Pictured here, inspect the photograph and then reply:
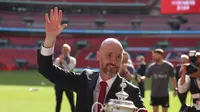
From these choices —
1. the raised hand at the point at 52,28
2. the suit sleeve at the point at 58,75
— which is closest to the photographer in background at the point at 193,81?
the suit sleeve at the point at 58,75

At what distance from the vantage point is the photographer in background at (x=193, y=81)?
543cm

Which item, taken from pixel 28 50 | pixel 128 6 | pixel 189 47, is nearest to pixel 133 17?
pixel 128 6

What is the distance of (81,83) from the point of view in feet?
10.5

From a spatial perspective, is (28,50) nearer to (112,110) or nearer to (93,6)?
(93,6)

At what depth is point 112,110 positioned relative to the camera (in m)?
2.71

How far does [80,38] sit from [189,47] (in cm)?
1042

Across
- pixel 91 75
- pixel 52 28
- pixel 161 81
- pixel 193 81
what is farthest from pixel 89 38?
pixel 52 28

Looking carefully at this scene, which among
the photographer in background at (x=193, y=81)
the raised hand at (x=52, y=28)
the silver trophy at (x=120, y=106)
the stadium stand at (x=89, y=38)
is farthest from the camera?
the stadium stand at (x=89, y=38)

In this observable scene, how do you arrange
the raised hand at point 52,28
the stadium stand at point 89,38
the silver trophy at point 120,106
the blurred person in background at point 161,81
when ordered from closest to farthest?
the silver trophy at point 120,106
the raised hand at point 52,28
the blurred person in background at point 161,81
the stadium stand at point 89,38

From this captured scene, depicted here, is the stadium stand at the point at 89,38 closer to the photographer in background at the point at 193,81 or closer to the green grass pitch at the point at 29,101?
the green grass pitch at the point at 29,101

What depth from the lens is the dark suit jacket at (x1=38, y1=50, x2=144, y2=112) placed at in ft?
10.2

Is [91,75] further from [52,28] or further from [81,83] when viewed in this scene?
[52,28]

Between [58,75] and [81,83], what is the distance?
7.1 inches

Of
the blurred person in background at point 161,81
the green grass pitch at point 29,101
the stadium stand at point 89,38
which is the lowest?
the stadium stand at point 89,38
